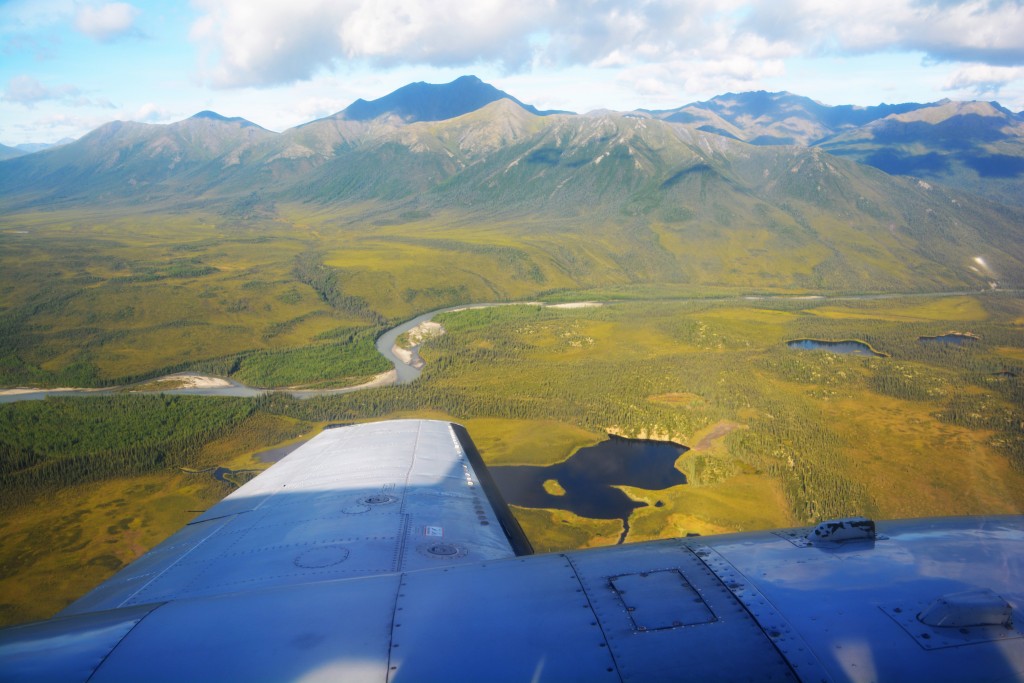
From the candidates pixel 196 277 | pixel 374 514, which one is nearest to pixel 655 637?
pixel 374 514

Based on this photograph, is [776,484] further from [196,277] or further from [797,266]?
[797,266]

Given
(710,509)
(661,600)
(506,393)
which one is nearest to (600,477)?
(710,509)

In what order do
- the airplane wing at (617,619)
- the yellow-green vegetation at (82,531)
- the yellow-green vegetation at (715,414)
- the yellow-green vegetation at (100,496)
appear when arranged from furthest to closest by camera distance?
the yellow-green vegetation at (715,414) < the yellow-green vegetation at (100,496) < the yellow-green vegetation at (82,531) < the airplane wing at (617,619)

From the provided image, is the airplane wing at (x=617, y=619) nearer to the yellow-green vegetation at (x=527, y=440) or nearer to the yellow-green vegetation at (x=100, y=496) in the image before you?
the yellow-green vegetation at (x=100, y=496)

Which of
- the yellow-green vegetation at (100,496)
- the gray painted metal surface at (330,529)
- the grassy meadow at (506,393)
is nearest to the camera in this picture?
the gray painted metal surface at (330,529)

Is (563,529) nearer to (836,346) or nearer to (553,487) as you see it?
(553,487)

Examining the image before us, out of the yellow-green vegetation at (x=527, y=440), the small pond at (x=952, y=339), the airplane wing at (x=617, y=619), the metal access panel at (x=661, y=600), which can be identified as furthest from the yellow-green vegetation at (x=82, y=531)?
the small pond at (x=952, y=339)

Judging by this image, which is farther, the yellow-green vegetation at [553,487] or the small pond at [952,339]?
the small pond at [952,339]
